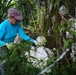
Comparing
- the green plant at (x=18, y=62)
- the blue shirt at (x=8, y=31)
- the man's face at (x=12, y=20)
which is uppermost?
the man's face at (x=12, y=20)

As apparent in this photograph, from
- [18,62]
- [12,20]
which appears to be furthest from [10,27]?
[18,62]

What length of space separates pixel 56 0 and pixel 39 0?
3.50 ft

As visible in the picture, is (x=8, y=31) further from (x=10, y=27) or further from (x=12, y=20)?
(x=12, y=20)

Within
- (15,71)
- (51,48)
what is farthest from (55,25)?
(15,71)

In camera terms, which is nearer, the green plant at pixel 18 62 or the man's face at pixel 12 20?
the green plant at pixel 18 62

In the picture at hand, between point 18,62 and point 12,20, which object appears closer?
point 18,62

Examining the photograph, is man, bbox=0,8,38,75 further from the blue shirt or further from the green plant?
the green plant

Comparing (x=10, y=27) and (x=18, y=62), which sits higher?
(x=10, y=27)

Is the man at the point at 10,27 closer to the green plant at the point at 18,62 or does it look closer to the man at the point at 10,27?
the man at the point at 10,27

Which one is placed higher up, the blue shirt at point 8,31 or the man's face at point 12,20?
the man's face at point 12,20

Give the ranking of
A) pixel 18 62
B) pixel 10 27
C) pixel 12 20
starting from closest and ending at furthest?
pixel 18 62
pixel 12 20
pixel 10 27

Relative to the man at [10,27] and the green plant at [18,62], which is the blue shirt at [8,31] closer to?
the man at [10,27]

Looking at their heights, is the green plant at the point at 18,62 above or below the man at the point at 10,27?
below

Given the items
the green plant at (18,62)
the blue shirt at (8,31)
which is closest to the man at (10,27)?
the blue shirt at (8,31)
